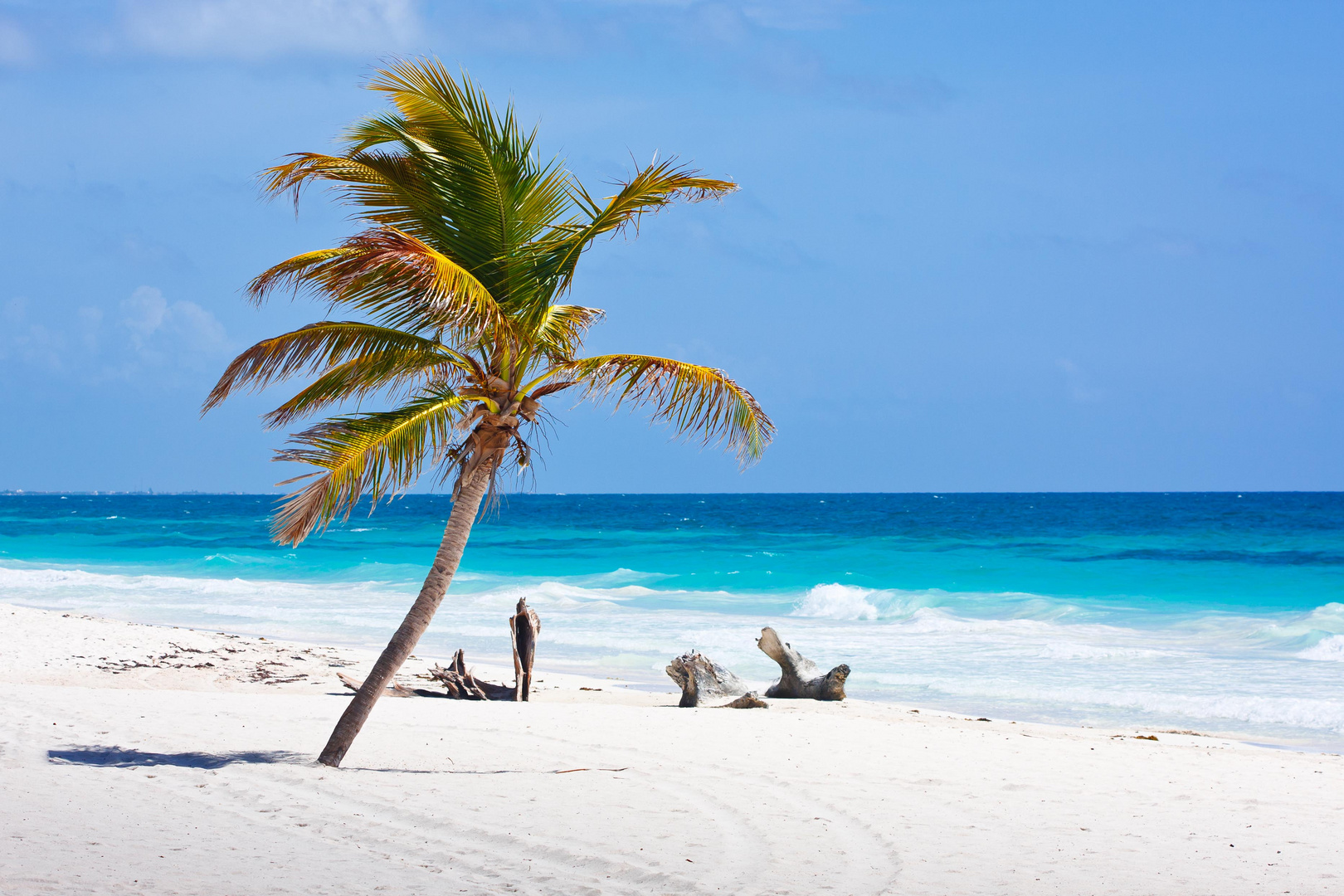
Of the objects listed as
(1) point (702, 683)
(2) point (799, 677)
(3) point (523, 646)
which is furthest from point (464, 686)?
(2) point (799, 677)

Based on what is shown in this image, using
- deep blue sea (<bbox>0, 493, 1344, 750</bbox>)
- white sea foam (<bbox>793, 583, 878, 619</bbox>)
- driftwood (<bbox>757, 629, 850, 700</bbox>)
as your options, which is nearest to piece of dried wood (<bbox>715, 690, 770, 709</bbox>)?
driftwood (<bbox>757, 629, 850, 700</bbox>)

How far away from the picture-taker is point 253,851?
17.3 ft

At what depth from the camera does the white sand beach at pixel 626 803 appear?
5066 millimetres

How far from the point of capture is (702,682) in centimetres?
1138

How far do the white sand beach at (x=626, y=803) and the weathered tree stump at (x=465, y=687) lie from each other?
1.92 ft

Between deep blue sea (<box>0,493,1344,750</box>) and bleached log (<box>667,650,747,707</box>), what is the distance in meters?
2.69

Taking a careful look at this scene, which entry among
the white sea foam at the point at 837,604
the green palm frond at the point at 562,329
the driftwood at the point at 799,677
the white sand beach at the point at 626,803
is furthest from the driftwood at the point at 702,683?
the white sea foam at the point at 837,604

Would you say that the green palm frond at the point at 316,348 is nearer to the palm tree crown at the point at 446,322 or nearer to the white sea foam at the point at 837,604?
the palm tree crown at the point at 446,322

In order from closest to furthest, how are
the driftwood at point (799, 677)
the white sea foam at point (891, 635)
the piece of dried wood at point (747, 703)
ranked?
1. the piece of dried wood at point (747, 703)
2. the driftwood at point (799, 677)
3. the white sea foam at point (891, 635)

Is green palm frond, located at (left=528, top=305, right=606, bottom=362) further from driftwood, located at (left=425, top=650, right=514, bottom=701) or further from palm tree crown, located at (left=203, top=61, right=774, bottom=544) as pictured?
driftwood, located at (left=425, top=650, right=514, bottom=701)

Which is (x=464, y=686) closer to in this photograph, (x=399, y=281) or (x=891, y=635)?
(x=399, y=281)

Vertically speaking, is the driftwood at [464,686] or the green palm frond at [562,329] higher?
the green palm frond at [562,329]

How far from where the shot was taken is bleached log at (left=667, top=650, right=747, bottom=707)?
37.2 feet

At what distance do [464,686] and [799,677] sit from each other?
391 centimetres
